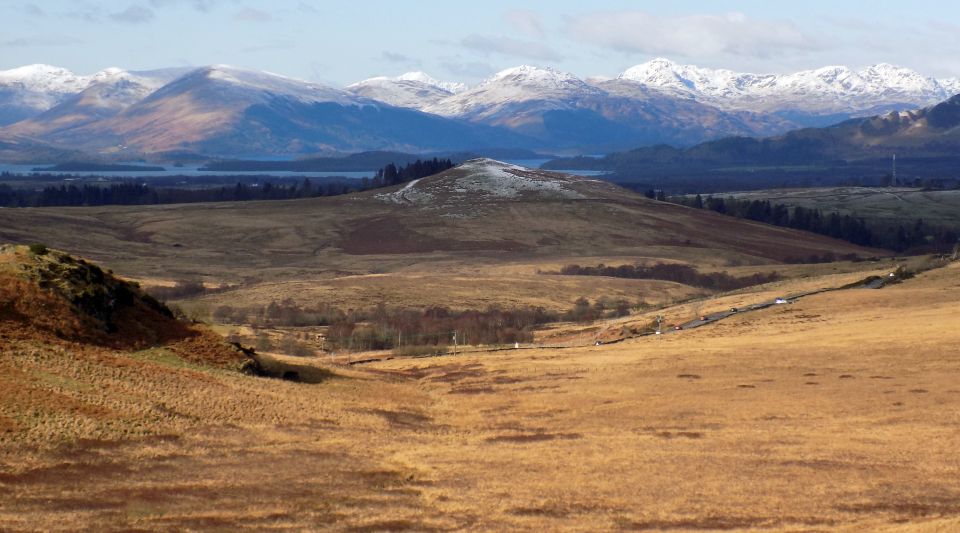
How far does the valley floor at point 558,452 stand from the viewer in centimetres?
3469

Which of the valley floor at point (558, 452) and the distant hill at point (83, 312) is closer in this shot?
the valley floor at point (558, 452)

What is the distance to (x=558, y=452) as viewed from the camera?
45.0 meters

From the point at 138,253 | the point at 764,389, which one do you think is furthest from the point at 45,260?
the point at 138,253

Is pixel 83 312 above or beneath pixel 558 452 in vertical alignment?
above

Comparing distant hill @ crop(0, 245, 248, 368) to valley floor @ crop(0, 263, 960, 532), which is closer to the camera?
valley floor @ crop(0, 263, 960, 532)

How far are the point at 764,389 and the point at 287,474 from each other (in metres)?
27.0

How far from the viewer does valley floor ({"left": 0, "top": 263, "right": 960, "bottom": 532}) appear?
34.7 m

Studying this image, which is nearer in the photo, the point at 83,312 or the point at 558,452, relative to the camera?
the point at 558,452

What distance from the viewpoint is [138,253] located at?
18325 centimetres

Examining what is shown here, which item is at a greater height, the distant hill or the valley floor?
the distant hill

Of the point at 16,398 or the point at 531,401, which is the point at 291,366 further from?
the point at 16,398

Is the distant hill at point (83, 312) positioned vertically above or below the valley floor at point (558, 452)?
above

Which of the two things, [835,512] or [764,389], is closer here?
[835,512]

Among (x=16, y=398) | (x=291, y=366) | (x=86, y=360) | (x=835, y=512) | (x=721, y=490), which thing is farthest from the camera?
(x=291, y=366)
